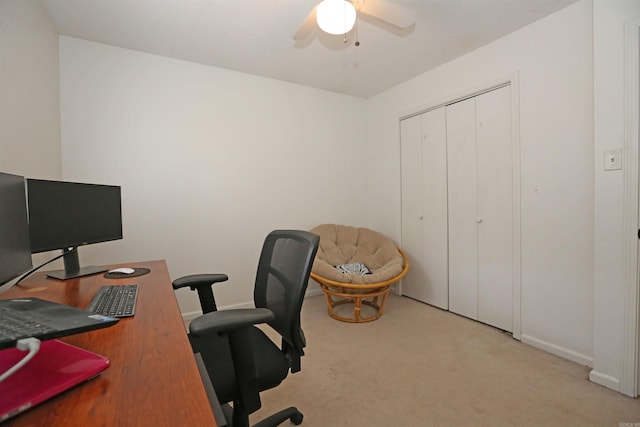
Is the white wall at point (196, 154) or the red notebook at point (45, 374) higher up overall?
the white wall at point (196, 154)

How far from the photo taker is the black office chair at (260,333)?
96 centimetres

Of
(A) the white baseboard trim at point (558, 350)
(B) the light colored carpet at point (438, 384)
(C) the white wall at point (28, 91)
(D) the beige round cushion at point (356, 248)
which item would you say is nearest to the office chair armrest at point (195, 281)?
(B) the light colored carpet at point (438, 384)

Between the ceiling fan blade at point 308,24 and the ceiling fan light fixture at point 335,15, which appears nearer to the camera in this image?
the ceiling fan light fixture at point 335,15

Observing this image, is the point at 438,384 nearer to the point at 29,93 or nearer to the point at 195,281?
the point at 195,281

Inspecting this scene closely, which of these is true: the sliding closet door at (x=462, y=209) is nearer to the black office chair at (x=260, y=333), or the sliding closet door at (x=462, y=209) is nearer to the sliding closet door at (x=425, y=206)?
the sliding closet door at (x=425, y=206)

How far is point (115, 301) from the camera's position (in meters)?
1.07

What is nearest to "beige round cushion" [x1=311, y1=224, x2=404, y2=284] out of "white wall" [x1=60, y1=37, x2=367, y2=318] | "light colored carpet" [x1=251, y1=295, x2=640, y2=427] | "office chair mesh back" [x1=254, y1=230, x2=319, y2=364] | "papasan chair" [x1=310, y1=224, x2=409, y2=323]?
"papasan chair" [x1=310, y1=224, x2=409, y2=323]

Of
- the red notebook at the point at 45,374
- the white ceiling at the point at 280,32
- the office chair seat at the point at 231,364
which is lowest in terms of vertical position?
the office chair seat at the point at 231,364

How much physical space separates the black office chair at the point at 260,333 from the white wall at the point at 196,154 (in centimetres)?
154

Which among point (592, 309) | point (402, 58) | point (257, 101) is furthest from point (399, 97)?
point (592, 309)

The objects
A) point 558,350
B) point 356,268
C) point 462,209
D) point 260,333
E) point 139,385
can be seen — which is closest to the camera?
point 139,385

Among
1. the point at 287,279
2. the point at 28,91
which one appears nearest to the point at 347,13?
the point at 287,279

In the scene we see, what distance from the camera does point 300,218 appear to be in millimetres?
3416

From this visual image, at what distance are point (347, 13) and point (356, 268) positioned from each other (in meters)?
2.23
